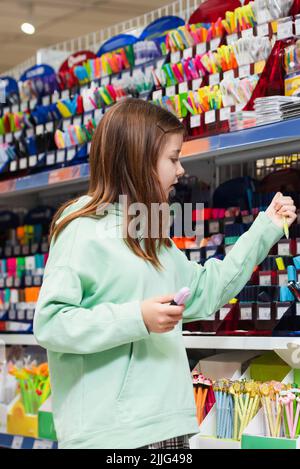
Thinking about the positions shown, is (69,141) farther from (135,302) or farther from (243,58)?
(135,302)

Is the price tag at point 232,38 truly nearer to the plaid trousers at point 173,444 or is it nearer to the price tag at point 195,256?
the price tag at point 195,256

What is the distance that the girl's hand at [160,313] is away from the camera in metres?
1.60

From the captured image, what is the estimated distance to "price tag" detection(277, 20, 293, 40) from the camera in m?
2.57

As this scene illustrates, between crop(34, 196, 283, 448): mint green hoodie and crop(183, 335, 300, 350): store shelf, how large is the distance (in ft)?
2.20

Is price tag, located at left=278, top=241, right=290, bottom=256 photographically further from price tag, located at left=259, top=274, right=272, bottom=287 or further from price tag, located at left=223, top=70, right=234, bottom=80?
price tag, located at left=223, top=70, right=234, bottom=80

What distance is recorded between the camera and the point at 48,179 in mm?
3506

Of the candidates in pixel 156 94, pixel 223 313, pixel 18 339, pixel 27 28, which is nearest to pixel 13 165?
pixel 18 339

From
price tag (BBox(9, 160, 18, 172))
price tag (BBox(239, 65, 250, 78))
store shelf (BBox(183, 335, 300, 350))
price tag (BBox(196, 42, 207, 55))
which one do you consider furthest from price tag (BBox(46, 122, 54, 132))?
store shelf (BBox(183, 335, 300, 350))

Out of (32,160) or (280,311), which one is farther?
(32,160)

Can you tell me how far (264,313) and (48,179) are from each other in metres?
1.35

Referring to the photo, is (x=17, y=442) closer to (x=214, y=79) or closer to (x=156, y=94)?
(x=156, y=94)

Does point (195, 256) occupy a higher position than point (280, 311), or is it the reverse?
point (195, 256)

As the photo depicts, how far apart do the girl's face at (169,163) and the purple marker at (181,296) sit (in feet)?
1.14

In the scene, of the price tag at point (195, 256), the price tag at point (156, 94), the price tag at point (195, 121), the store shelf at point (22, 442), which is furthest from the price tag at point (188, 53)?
the store shelf at point (22, 442)
